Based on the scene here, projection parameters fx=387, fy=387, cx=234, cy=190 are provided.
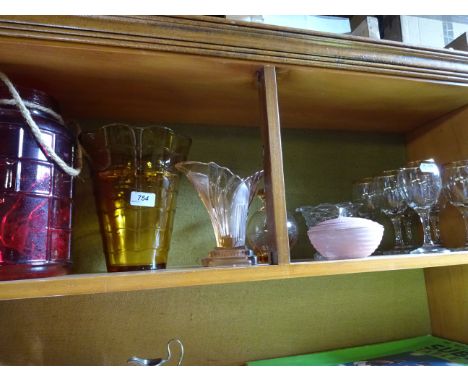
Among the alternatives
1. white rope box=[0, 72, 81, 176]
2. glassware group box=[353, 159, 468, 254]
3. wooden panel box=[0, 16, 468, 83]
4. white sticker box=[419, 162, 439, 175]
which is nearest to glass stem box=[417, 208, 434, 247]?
glassware group box=[353, 159, 468, 254]

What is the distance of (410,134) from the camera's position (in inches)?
46.8

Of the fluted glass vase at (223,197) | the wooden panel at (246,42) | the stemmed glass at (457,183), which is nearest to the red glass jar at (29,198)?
the wooden panel at (246,42)

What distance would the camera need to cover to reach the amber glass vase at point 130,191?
2.48 ft

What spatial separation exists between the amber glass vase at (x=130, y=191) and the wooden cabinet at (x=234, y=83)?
11cm

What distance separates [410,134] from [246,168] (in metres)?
0.54

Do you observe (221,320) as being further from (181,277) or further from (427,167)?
(427,167)

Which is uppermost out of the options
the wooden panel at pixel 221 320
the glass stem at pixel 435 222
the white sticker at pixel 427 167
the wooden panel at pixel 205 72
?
the wooden panel at pixel 205 72

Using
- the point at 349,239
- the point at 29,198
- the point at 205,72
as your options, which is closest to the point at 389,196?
the point at 349,239

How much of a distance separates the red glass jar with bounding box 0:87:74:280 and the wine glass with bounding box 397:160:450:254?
758 millimetres

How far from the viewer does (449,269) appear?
1047mm

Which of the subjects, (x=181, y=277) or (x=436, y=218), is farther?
(x=436, y=218)

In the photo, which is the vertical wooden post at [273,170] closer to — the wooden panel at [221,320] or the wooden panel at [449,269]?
the wooden panel at [221,320]

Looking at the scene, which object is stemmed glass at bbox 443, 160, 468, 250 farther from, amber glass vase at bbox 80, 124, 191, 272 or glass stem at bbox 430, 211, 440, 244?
amber glass vase at bbox 80, 124, 191, 272

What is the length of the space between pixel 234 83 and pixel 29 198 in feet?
1.42
